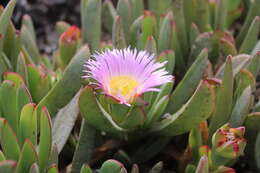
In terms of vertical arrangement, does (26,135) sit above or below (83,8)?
below

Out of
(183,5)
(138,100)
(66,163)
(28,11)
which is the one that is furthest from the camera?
(28,11)

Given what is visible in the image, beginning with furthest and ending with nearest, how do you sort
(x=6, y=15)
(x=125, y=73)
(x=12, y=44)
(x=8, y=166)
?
(x=12, y=44) < (x=6, y=15) < (x=125, y=73) < (x=8, y=166)

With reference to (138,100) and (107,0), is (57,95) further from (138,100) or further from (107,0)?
(107,0)

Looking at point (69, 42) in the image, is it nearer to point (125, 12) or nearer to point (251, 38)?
point (125, 12)

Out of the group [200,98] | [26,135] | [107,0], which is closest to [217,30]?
[107,0]

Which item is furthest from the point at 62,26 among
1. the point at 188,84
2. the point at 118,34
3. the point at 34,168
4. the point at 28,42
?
the point at 34,168

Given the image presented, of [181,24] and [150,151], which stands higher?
[181,24]

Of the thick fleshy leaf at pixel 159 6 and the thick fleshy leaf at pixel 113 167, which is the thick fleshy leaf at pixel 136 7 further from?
the thick fleshy leaf at pixel 113 167
